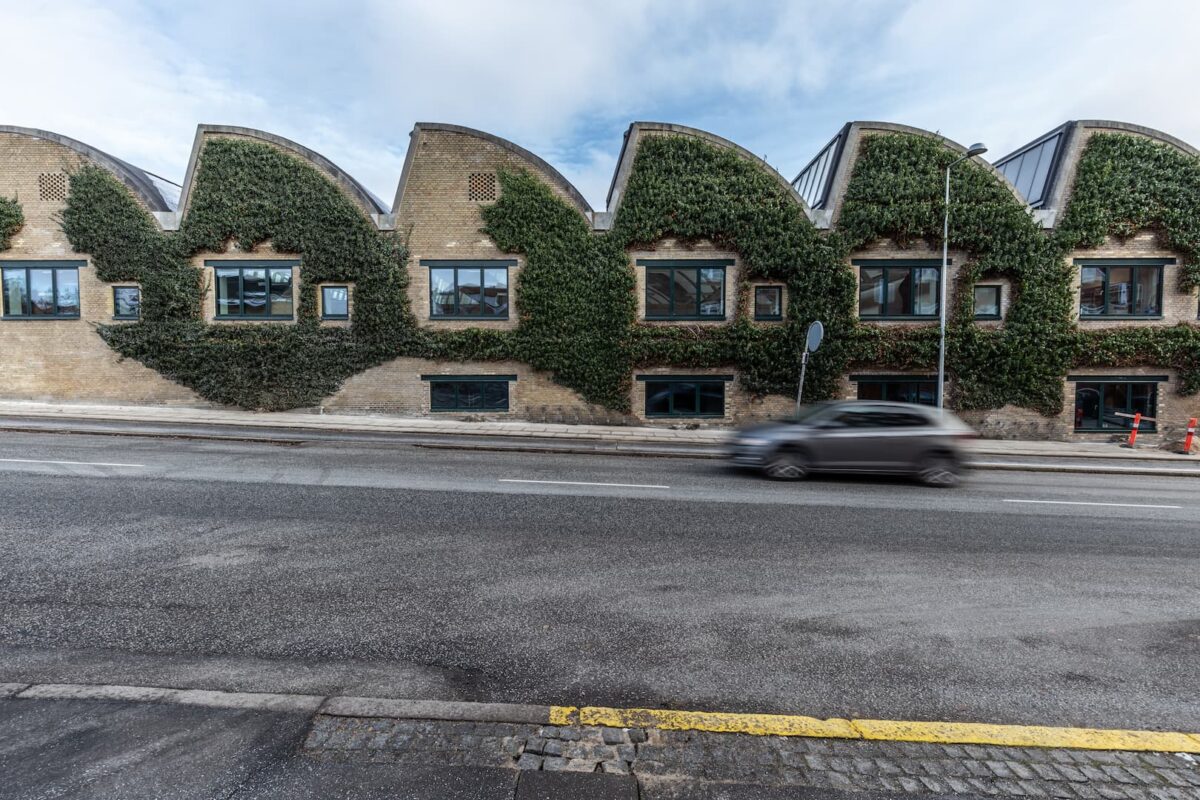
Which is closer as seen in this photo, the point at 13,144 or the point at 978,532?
the point at 978,532

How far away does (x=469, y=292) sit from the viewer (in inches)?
755

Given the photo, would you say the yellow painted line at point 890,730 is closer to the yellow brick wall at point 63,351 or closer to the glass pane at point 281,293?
the glass pane at point 281,293

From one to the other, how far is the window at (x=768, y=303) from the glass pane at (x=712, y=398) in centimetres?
270

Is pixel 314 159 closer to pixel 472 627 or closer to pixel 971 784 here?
pixel 472 627

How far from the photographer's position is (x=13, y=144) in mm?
18828

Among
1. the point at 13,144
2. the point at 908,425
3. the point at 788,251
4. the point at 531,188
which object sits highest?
the point at 13,144

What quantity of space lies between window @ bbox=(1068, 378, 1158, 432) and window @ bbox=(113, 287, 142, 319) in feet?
104

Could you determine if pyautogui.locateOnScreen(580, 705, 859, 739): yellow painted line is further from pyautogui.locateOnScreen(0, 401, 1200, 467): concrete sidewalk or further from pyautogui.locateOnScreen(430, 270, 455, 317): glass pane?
pyautogui.locateOnScreen(430, 270, 455, 317): glass pane

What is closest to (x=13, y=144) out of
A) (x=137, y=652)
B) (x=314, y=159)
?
(x=314, y=159)

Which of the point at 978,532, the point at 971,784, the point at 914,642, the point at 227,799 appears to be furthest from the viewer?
the point at 978,532

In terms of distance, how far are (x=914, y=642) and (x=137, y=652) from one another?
18.7ft

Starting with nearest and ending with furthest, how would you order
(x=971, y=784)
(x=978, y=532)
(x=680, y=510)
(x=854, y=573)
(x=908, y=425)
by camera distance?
1. (x=971, y=784)
2. (x=854, y=573)
3. (x=978, y=532)
4. (x=680, y=510)
5. (x=908, y=425)

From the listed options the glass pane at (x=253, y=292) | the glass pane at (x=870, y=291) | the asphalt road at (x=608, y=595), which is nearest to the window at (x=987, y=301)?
the glass pane at (x=870, y=291)

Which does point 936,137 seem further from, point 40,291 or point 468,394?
point 40,291
